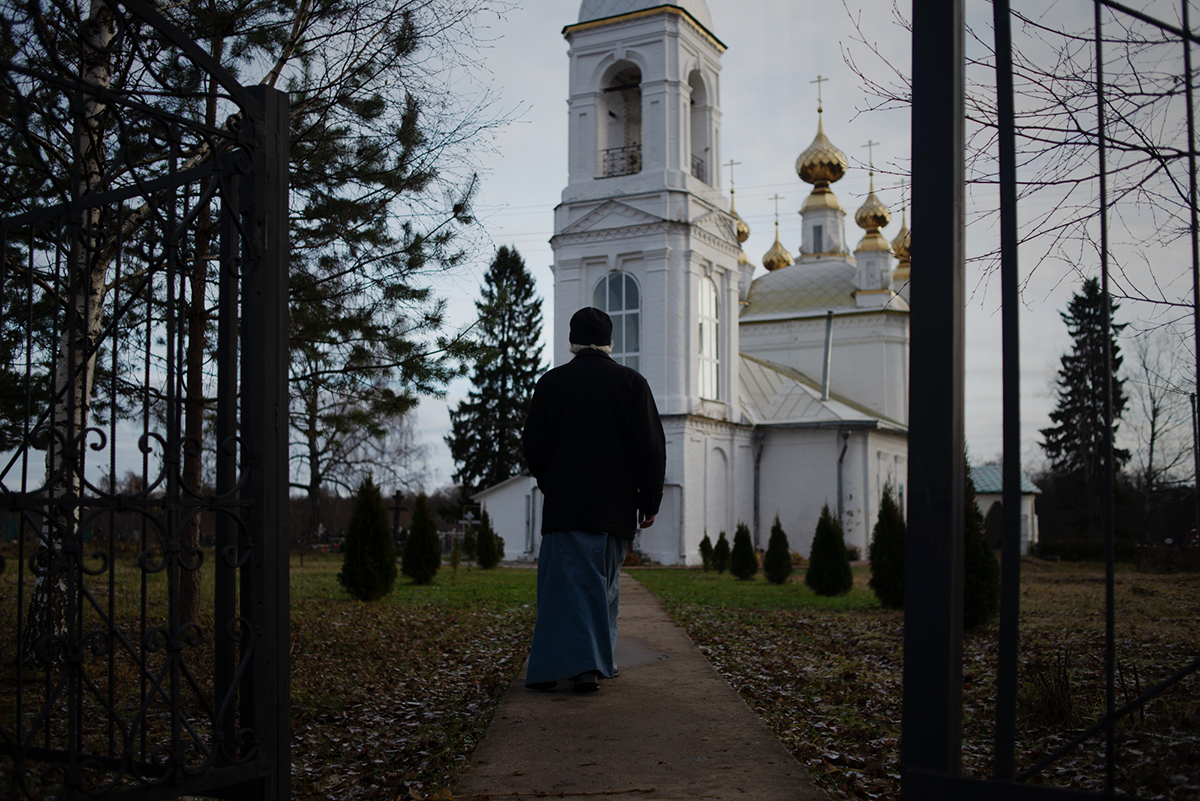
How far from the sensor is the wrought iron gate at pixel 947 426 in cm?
256

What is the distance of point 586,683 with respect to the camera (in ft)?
Answer: 16.5

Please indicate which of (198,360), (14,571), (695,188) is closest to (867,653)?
(198,360)

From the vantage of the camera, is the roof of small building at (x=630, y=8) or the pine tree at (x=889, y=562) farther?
the roof of small building at (x=630, y=8)

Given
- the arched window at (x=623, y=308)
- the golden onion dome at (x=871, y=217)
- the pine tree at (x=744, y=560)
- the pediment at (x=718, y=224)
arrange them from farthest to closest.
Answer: the golden onion dome at (x=871, y=217), the arched window at (x=623, y=308), the pediment at (x=718, y=224), the pine tree at (x=744, y=560)

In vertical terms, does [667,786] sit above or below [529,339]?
below

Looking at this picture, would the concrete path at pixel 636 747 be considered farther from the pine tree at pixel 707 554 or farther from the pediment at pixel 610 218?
the pediment at pixel 610 218

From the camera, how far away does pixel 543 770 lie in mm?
3670

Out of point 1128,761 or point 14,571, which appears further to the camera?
point 14,571

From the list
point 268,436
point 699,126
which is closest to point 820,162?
point 699,126

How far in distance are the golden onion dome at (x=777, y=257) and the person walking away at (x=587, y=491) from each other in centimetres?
4122

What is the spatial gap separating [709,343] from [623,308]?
2806 millimetres

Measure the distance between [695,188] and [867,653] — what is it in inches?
841

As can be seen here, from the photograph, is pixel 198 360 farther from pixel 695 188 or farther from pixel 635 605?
pixel 695 188

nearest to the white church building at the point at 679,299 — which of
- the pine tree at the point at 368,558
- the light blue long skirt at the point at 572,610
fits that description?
the pine tree at the point at 368,558
